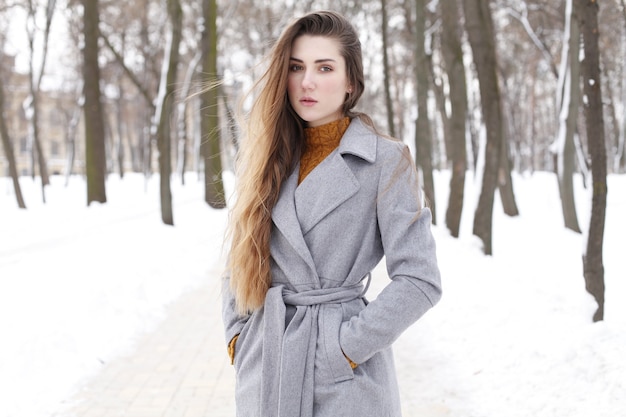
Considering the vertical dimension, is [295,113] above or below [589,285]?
above

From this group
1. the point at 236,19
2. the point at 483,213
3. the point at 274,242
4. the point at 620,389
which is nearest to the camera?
the point at 274,242

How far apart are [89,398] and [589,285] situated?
14.5 feet

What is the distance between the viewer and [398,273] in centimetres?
195

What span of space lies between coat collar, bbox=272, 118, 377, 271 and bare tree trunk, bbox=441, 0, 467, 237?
9978mm

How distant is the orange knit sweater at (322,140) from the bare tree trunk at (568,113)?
11.5 m

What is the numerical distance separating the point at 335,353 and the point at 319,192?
0.52m

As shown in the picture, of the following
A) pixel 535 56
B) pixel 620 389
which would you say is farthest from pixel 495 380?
pixel 535 56

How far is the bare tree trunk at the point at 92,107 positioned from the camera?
15.2 metres

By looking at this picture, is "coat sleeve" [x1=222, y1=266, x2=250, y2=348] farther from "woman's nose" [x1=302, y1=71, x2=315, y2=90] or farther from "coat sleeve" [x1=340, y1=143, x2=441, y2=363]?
"woman's nose" [x1=302, y1=71, x2=315, y2=90]

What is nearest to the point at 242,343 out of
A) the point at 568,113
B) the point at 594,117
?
the point at 594,117

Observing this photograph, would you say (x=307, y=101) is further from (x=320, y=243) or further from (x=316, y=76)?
(x=320, y=243)

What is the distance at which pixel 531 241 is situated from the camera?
1374 centimetres

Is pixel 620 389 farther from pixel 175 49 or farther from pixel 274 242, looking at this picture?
pixel 175 49

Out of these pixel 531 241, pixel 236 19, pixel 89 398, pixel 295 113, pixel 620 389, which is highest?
pixel 236 19
